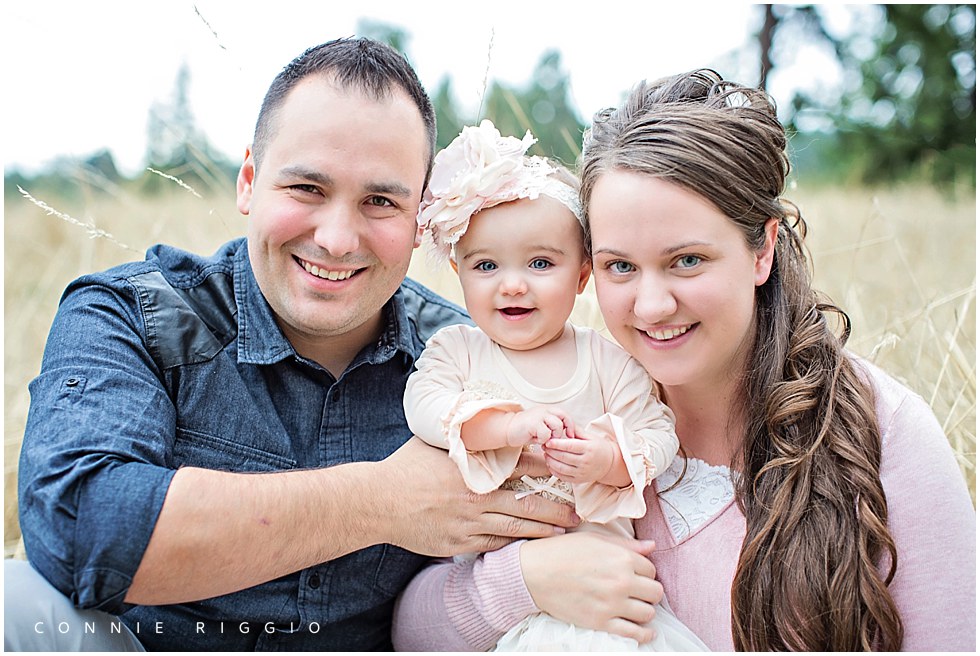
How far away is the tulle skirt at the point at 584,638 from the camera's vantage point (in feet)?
6.93

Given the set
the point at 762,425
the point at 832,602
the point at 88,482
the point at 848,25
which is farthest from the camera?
the point at 848,25

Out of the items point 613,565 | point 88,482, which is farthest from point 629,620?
point 88,482

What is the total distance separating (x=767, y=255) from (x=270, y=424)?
4.61 ft

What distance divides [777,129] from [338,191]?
116 centimetres

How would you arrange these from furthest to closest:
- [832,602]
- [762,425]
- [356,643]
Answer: [356,643], [762,425], [832,602]

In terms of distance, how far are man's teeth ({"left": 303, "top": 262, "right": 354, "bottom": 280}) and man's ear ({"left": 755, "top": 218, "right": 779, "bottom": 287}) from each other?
1078 mm

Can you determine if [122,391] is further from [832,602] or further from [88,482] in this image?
[832,602]

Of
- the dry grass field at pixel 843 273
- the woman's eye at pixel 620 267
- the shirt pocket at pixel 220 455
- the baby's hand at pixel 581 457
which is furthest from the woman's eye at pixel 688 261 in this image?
the shirt pocket at pixel 220 455

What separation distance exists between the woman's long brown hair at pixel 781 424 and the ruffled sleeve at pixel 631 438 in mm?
229

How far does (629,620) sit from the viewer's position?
84.6 inches

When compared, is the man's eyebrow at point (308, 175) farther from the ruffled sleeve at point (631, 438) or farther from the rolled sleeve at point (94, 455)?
the ruffled sleeve at point (631, 438)

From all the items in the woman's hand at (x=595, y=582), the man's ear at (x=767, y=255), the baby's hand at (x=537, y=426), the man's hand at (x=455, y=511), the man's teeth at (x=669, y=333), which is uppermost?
the man's ear at (x=767, y=255)

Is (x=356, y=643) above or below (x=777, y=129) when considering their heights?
below

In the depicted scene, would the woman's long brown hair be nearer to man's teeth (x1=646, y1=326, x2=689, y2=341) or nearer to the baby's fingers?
man's teeth (x1=646, y1=326, x2=689, y2=341)
